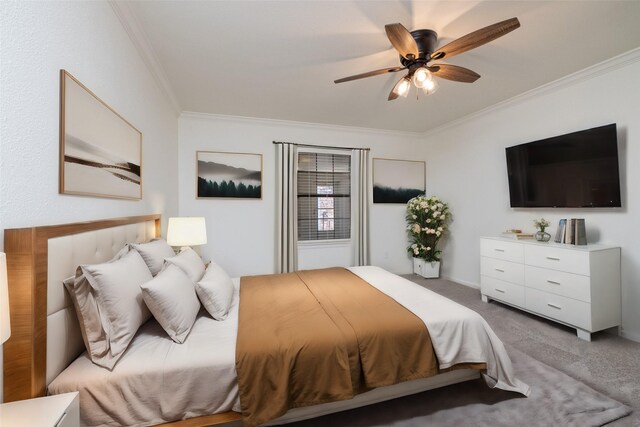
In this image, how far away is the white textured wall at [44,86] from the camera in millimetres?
970

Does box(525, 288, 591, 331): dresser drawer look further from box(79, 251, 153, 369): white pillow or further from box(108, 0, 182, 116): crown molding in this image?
box(108, 0, 182, 116): crown molding

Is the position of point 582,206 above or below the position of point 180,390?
above

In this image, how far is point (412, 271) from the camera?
478cm

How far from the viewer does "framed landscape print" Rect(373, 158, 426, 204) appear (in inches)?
181

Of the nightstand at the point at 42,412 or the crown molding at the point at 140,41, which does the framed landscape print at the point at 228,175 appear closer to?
the crown molding at the point at 140,41

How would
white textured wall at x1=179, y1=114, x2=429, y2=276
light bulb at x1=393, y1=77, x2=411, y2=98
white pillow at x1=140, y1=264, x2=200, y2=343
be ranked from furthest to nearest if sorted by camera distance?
white textured wall at x1=179, y1=114, x2=429, y2=276 < light bulb at x1=393, y1=77, x2=411, y2=98 < white pillow at x1=140, y1=264, x2=200, y2=343

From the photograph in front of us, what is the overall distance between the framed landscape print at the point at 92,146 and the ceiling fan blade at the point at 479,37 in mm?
2260

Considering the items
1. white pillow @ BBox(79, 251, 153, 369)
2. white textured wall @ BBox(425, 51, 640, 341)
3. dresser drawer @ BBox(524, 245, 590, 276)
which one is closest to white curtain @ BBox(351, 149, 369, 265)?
white textured wall @ BBox(425, 51, 640, 341)

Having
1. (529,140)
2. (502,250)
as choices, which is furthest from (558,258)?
(529,140)

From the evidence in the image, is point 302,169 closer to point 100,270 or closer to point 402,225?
point 402,225

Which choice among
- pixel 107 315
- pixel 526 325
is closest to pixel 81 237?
pixel 107 315

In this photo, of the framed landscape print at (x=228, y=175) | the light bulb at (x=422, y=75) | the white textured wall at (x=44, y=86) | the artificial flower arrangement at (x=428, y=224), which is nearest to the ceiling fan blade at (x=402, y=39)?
the light bulb at (x=422, y=75)

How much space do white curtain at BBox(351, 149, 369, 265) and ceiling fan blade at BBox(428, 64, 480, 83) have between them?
2.28 m

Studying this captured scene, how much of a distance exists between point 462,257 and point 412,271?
93 centimetres
